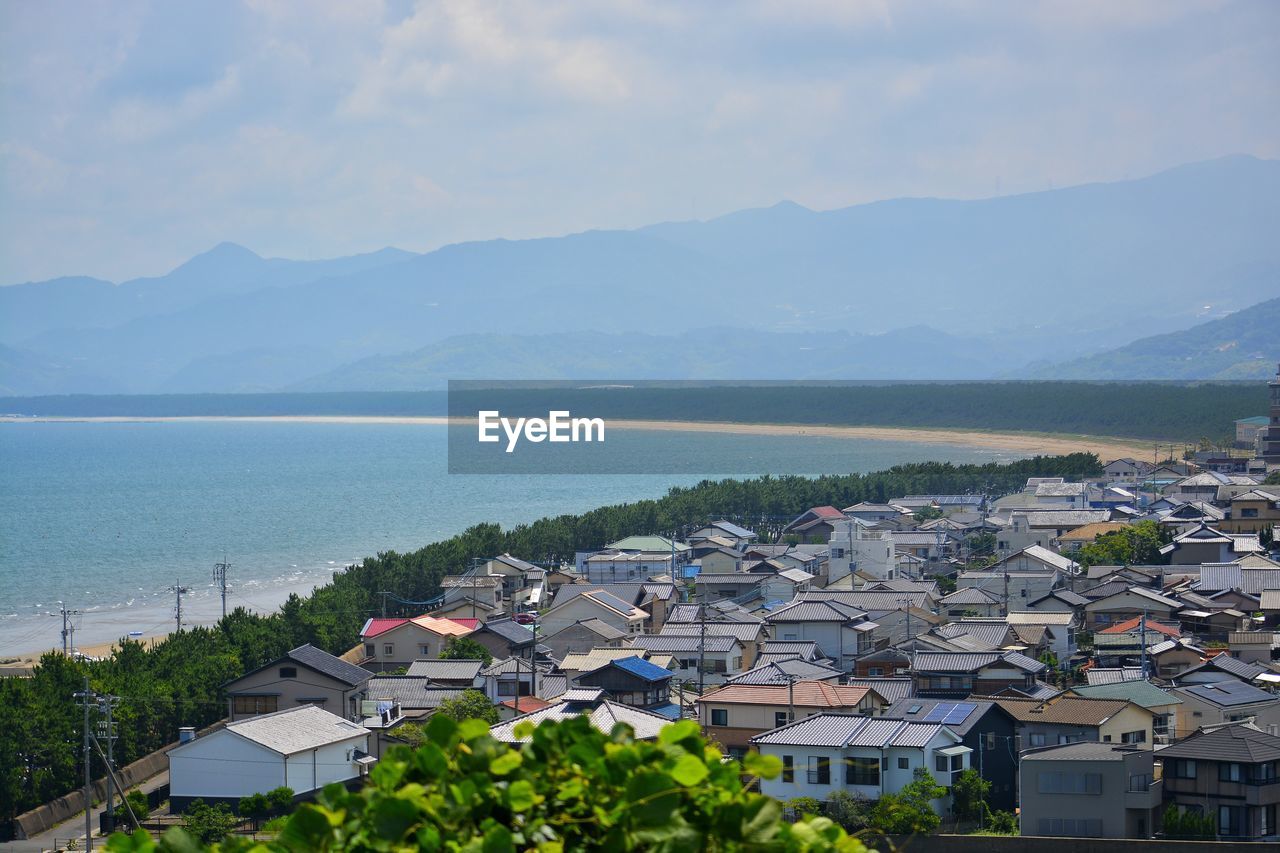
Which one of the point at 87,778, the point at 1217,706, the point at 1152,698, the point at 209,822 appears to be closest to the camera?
the point at 209,822

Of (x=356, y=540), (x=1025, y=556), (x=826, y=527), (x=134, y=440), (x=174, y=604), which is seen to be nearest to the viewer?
(x=1025, y=556)

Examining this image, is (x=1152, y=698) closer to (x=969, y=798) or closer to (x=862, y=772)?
(x=969, y=798)

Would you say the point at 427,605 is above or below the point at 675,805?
below

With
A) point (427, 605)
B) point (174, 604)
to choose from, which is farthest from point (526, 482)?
point (427, 605)

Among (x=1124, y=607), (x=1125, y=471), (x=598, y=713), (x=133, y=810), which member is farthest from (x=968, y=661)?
(x=1125, y=471)

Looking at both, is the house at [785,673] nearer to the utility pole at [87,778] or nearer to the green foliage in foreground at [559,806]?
the utility pole at [87,778]

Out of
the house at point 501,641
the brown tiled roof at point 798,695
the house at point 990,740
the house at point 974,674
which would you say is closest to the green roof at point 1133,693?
the house at point 990,740

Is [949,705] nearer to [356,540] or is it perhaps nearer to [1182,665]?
[1182,665]
